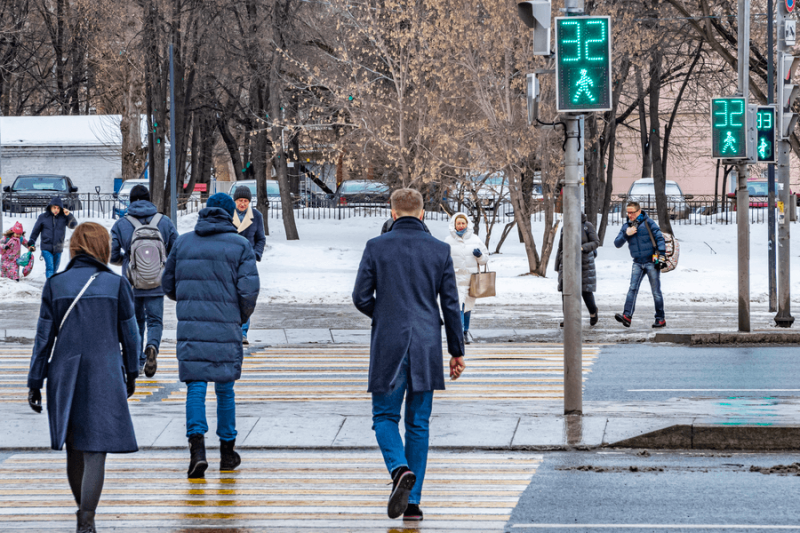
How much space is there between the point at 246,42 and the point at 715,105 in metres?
20.6

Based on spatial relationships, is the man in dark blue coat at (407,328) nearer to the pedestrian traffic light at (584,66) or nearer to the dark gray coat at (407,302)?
the dark gray coat at (407,302)

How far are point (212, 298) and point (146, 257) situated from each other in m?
3.85

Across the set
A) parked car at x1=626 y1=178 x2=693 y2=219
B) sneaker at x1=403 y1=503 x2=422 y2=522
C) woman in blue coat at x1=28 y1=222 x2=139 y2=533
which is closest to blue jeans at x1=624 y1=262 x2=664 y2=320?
sneaker at x1=403 y1=503 x2=422 y2=522

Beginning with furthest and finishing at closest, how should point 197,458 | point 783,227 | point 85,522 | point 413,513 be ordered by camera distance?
point 783,227 → point 197,458 → point 413,513 → point 85,522

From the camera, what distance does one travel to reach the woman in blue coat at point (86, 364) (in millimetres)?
5703

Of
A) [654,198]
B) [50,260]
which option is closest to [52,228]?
[50,260]

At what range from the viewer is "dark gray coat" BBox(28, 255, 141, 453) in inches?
225

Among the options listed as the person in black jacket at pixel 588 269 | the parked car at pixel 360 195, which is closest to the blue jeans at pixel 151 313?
the person in black jacket at pixel 588 269

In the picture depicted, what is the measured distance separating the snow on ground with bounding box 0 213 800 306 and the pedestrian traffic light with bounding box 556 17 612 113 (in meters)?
12.1

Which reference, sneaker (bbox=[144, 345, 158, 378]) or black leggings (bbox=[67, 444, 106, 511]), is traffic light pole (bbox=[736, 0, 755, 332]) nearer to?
sneaker (bbox=[144, 345, 158, 378])

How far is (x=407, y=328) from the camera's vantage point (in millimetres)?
6070

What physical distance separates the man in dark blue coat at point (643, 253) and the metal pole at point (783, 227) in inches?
74.6

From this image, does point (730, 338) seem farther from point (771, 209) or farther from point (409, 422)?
point (409, 422)

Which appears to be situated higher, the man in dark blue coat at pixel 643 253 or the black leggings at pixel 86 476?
the man in dark blue coat at pixel 643 253
